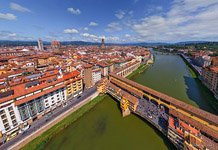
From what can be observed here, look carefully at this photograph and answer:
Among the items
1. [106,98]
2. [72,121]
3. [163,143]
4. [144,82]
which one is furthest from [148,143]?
[144,82]

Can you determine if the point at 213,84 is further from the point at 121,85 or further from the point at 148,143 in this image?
the point at 148,143

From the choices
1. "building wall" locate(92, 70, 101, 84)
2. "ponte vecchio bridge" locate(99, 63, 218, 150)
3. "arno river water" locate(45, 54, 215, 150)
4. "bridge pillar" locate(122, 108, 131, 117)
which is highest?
"building wall" locate(92, 70, 101, 84)

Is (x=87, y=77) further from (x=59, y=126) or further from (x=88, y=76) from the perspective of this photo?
(x=59, y=126)

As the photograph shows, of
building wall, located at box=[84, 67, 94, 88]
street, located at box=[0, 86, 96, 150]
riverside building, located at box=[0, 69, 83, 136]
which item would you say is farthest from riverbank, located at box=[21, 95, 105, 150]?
building wall, located at box=[84, 67, 94, 88]

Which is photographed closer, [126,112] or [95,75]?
[126,112]

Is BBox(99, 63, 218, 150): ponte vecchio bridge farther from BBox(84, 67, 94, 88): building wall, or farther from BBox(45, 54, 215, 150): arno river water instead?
BBox(84, 67, 94, 88): building wall

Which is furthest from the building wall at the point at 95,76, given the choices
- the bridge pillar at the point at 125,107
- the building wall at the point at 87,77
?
the bridge pillar at the point at 125,107

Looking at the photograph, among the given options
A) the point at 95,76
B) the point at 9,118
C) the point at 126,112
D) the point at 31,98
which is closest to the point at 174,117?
the point at 126,112
